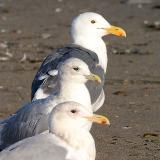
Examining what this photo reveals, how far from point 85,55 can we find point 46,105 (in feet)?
5.47

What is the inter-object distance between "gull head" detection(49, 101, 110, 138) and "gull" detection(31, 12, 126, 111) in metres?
1.52

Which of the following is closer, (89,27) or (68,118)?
(68,118)

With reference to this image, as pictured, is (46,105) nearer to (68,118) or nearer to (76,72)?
(76,72)

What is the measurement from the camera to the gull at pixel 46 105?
7879 mm

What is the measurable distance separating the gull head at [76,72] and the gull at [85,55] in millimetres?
327

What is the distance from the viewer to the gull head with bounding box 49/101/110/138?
6969 millimetres

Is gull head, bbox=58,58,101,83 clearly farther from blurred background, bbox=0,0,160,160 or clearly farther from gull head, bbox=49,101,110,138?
gull head, bbox=49,101,110,138

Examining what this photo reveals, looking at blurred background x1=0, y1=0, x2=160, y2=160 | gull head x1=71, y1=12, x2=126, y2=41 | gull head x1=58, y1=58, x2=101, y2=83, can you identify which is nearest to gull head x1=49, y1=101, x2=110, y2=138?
gull head x1=58, y1=58, x2=101, y2=83

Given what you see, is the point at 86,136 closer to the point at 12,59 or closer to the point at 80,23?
the point at 80,23

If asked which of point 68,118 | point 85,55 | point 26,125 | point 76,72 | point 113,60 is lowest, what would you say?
point 113,60

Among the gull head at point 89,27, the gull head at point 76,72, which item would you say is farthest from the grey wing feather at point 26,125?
the gull head at point 89,27

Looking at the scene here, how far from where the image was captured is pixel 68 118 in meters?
6.99

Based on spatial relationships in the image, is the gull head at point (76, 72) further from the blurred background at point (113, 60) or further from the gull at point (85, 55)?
the blurred background at point (113, 60)

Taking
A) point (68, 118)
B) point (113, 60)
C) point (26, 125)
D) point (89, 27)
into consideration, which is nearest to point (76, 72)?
point (26, 125)
